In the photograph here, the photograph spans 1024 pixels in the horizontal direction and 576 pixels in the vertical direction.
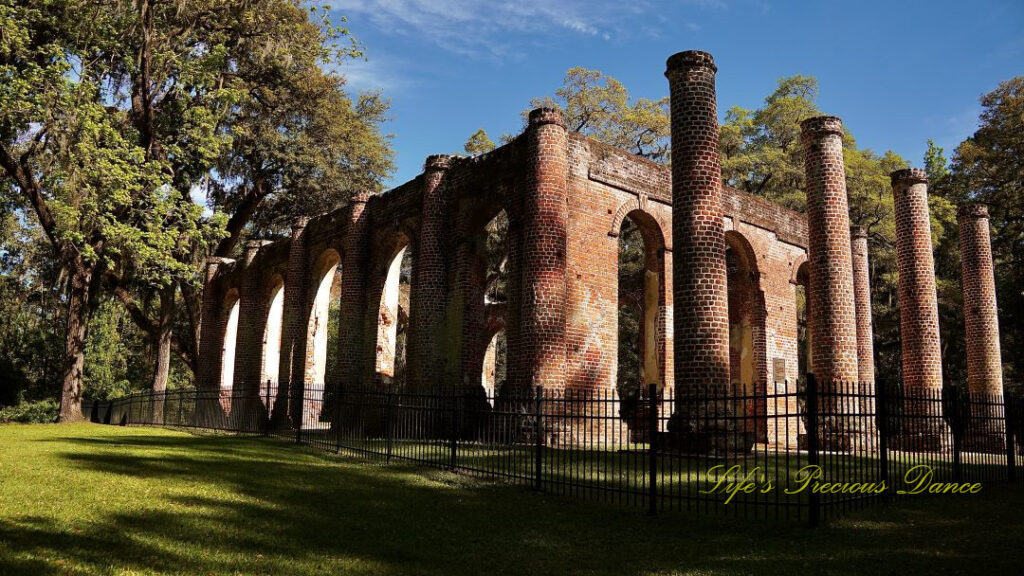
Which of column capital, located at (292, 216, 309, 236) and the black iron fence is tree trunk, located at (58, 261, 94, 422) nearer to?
the black iron fence

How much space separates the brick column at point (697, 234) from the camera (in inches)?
471

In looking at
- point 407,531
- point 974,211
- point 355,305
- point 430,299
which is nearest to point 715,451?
point 407,531

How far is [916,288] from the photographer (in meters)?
17.2

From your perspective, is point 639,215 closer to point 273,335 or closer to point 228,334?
point 273,335

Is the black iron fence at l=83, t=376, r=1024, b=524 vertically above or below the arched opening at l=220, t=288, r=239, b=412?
below

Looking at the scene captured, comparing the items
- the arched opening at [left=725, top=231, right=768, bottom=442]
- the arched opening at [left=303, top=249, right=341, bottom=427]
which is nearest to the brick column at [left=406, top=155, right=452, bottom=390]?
the arched opening at [left=303, top=249, right=341, bottom=427]

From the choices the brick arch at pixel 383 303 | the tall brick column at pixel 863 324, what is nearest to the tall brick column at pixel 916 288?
the tall brick column at pixel 863 324

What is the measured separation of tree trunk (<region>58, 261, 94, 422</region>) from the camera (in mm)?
19953

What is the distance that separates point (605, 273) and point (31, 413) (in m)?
19.2

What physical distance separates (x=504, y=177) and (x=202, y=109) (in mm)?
9839

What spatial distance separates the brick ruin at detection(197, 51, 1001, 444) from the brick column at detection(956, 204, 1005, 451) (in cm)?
4

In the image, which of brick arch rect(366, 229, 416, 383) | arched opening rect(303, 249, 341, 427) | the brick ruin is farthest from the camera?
arched opening rect(303, 249, 341, 427)

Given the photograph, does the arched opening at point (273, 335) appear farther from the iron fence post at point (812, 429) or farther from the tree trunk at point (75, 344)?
the iron fence post at point (812, 429)

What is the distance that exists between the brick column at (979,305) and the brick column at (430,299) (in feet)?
44.3
